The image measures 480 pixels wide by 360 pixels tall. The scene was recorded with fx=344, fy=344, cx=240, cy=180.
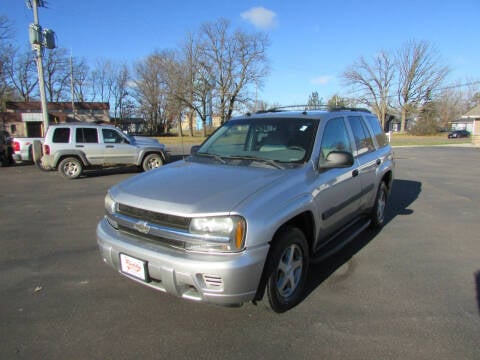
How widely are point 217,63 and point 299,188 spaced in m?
53.2

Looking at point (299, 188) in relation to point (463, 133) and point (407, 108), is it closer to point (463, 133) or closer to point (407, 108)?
point (463, 133)

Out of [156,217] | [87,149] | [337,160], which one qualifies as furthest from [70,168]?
[337,160]

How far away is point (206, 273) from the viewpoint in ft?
8.20

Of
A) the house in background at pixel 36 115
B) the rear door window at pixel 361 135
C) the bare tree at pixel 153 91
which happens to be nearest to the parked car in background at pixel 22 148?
the rear door window at pixel 361 135

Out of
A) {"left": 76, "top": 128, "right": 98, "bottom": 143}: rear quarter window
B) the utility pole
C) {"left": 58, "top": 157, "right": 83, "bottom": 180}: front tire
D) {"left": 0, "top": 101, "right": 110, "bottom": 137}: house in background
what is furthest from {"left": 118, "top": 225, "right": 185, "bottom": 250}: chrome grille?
{"left": 0, "top": 101, "right": 110, "bottom": 137}: house in background

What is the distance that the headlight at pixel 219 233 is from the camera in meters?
2.53

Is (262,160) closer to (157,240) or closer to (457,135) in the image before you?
(157,240)

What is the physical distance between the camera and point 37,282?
147 inches

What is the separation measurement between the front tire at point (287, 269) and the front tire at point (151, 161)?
1005cm

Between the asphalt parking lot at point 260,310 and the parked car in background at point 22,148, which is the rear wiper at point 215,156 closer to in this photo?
the asphalt parking lot at point 260,310

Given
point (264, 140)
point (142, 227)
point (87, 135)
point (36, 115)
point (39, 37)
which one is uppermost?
point (39, 37)

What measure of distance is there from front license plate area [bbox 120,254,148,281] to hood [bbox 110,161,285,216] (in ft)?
1.44

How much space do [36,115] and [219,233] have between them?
55.7 meters

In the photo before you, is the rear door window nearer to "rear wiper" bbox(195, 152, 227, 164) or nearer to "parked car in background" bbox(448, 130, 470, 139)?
"rear wiper" bbox(195, 152, 227, 164)
